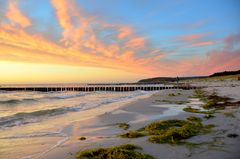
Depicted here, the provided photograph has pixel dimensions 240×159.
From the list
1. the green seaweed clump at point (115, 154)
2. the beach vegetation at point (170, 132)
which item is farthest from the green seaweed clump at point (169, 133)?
the green seaweed clump at point (115, 154)

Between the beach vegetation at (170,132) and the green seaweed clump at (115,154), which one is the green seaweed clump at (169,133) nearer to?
the beach vegetation at (170,132)

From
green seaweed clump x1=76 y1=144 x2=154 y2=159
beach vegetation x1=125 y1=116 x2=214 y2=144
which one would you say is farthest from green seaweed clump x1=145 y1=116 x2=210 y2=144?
green seaweed clump x1=76 y1=144 x2=154 y2=159

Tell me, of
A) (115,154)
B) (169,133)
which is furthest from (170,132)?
(115,154)

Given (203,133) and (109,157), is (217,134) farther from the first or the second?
(109,157)

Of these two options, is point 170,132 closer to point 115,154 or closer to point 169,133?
point 169,133

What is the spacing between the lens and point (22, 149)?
586cm

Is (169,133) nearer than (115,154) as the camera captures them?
No

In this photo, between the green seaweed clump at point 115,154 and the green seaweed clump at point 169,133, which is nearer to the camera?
the green seaweed clump at point 115,154

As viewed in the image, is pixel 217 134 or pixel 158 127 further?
pixel 158 127

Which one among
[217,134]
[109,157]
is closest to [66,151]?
[109,157]

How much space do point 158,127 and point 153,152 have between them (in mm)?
2319

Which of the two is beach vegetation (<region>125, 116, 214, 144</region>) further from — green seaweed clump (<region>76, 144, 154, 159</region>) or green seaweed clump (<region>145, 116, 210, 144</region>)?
green seaweed clump (<region>76, 144, 154, 159</region>)

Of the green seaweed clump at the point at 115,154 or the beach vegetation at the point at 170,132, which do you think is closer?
Result: the green seaweed clump at the point at 115,154

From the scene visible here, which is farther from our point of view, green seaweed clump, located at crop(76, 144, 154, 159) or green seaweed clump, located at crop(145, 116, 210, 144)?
green seaweed clump, located at crop(145, 116, 210, 144)
